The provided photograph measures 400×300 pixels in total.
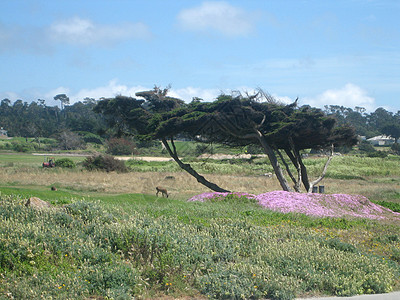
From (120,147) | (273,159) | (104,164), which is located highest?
(120,147)

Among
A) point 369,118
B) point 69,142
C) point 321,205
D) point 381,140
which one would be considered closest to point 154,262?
point 321,205

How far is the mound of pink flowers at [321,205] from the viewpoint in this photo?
16.9m

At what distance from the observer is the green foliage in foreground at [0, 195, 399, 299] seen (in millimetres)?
6488

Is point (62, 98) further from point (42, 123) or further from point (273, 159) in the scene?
point (273, 159)

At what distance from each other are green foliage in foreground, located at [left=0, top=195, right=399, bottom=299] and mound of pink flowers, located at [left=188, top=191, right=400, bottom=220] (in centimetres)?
766

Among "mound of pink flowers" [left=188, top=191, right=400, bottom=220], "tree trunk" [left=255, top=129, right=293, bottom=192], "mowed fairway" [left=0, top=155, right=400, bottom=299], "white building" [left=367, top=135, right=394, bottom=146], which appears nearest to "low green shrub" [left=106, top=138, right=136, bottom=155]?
"tree trunk" [left=255, top=129, right=293, bottom=192]

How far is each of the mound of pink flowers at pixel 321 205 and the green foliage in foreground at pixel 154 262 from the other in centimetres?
766

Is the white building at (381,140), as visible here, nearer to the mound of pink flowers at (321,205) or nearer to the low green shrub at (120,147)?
the low green shrub at (120,147)

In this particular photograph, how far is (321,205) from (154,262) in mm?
12233

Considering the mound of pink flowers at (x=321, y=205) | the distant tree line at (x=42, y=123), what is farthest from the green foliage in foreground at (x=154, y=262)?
the distant tree line at (x=42, y=123)

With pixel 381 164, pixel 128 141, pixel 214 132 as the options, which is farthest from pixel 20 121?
pixel 214 132

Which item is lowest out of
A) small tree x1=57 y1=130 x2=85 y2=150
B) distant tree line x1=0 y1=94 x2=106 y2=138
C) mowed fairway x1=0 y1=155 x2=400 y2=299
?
mowed fairway x1=0 y1=155 x2=400 y2=299

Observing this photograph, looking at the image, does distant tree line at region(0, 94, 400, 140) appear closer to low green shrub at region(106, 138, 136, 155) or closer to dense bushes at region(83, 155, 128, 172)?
low green shrub at region(106, 138, 136, 155)

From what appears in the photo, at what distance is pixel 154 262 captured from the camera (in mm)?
7223
